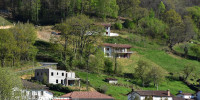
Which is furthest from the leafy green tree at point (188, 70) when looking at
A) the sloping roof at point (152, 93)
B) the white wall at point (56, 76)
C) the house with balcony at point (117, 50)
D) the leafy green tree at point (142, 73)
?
the white wall at point (56, 76)

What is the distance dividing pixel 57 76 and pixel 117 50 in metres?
28.0

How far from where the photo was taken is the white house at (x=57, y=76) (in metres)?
75.9

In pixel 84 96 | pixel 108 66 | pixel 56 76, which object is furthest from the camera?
pixel 108 66

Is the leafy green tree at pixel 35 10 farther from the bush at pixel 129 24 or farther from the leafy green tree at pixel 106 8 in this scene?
the bush at pixel 129 24

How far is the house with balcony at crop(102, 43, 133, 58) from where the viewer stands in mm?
101175

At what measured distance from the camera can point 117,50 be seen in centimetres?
10269

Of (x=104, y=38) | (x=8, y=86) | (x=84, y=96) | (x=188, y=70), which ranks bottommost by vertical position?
(x=188, y=70)

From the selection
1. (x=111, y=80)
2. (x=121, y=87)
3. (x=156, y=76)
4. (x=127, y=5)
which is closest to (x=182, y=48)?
(x=127, y=5)

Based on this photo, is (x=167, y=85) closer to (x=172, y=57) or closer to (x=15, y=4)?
(x=172, y=57)

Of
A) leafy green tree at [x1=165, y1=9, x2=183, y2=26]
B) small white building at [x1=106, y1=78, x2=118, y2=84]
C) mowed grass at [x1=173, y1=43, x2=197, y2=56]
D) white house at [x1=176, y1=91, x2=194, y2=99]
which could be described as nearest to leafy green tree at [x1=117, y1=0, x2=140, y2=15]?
leafy green tree at [x1=165, y1=9, x2=183, y2=26]

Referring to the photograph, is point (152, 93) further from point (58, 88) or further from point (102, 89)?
point (58, 88)

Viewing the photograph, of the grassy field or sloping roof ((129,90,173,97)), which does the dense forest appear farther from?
sloping roof ((129,90,173,97))

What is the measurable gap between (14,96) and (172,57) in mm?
70566

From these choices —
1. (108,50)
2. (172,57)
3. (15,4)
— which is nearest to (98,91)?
(108,50)
